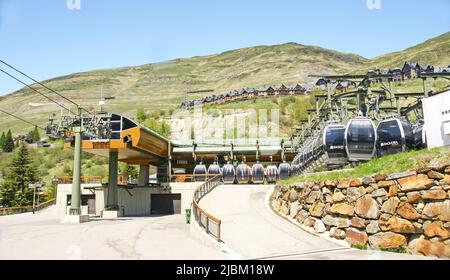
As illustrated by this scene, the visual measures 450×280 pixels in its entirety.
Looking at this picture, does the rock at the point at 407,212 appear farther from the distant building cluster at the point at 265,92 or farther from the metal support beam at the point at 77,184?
the distant building cluster at the point at 265,92

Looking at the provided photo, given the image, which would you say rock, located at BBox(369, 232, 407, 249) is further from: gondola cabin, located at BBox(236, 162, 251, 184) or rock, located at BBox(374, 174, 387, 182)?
gondola cabin, located at BBox(236, 162, 251, 184)

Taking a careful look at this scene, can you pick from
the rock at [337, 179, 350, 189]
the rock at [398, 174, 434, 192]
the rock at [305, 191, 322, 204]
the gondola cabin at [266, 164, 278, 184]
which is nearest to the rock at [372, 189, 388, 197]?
the rock at [398, 174, 434, 192]

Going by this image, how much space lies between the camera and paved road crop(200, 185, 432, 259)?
Answer: 1266 centimetres

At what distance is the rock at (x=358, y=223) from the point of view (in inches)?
548

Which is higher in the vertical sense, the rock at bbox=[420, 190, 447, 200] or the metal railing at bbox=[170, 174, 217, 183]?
the metal railing at bbox=[170, 174, 217, 183]

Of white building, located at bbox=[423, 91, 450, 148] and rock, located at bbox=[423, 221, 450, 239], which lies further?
white building, located at bbox=[423, 91, 450, 148]

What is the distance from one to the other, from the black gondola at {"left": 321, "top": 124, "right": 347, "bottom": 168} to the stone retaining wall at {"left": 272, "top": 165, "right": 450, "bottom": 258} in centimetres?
515

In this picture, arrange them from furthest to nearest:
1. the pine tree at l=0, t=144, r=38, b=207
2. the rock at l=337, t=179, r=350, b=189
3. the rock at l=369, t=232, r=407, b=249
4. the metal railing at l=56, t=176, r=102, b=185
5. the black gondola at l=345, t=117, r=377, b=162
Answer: the pine tree at l=0, t=144, r=38, b=207 → the metal railing at l=56, t=176, r=102, b=185 → the black gondola at l=345, t=117, r=377, b=162 → the rock at l=337, t=179, r=350, b=189 → the rock at l=369, t=232, r=407, b=249

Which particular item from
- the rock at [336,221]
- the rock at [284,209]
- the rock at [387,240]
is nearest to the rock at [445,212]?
the rock at [387,240]

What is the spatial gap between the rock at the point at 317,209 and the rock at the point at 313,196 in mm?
215

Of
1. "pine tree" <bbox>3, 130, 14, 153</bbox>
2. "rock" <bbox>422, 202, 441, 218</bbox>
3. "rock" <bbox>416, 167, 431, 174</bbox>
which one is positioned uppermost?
"pine tree" <bbox>3, 130, 14, 153</bbox>

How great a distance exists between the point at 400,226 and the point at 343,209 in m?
2.72

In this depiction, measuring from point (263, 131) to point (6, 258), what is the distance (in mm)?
82317
